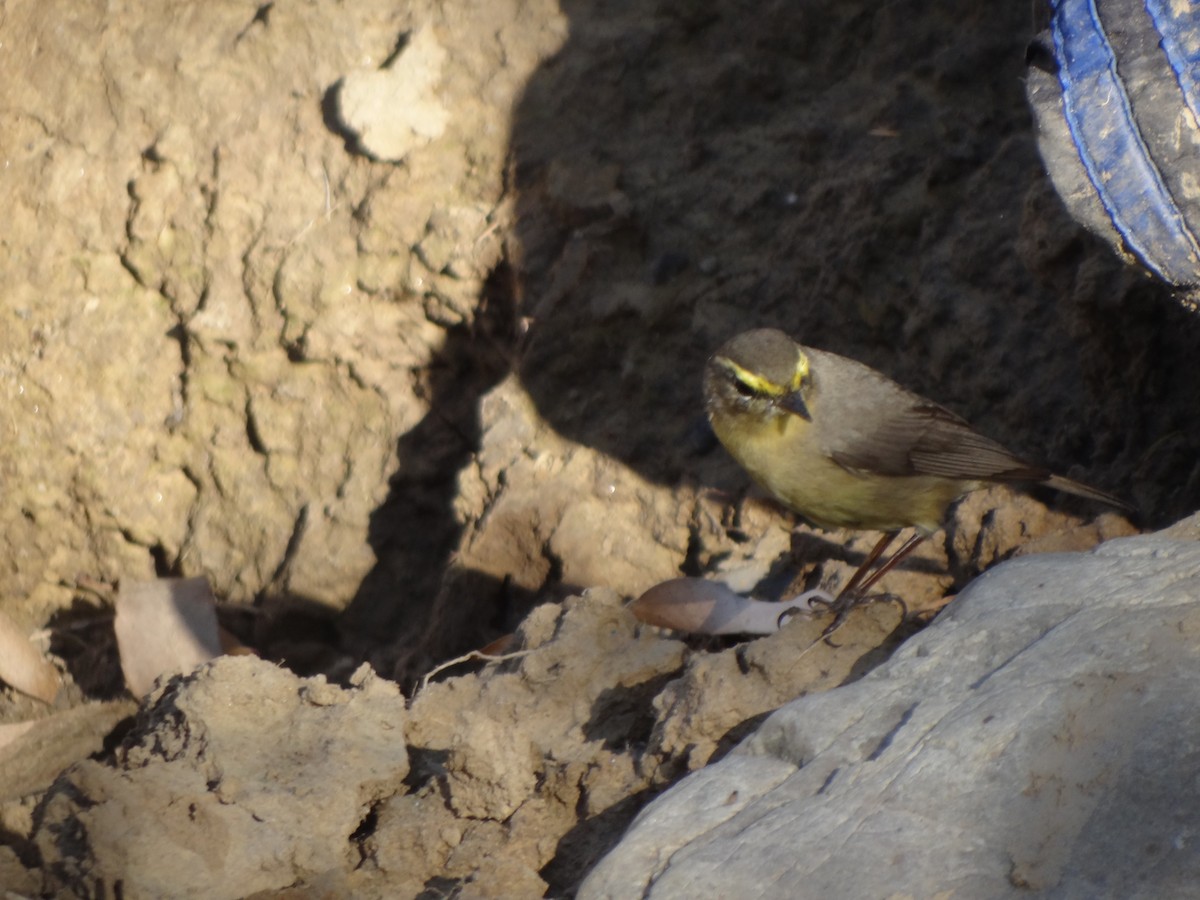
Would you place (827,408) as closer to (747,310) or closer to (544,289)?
(747,310)

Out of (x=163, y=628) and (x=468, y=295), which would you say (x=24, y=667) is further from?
(x=468, y=295)

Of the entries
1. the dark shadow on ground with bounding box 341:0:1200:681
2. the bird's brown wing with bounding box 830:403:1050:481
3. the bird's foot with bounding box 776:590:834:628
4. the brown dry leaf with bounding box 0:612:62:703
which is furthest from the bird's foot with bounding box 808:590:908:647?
the brown dry leaf with bounding box 0:612:62:703

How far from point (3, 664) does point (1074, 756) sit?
493cm

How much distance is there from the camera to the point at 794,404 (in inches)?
190

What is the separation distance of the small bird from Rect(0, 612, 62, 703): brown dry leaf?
3302mm

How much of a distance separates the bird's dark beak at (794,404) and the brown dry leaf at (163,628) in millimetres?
2579

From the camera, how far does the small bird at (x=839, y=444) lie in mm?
4840

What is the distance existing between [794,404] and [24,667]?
12.2ft

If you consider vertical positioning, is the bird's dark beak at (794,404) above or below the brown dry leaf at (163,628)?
above

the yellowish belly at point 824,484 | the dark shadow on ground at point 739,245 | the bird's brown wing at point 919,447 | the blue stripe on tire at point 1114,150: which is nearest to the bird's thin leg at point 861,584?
the yellowish belly at point 824,484

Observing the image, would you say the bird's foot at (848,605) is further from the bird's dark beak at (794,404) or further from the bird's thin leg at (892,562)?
the bird's dark beak at (794,404)

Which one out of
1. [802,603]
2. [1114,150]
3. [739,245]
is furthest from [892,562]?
[739,245]

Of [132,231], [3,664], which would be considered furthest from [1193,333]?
[3,664]

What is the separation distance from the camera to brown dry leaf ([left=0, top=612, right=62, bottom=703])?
5.90 meters
